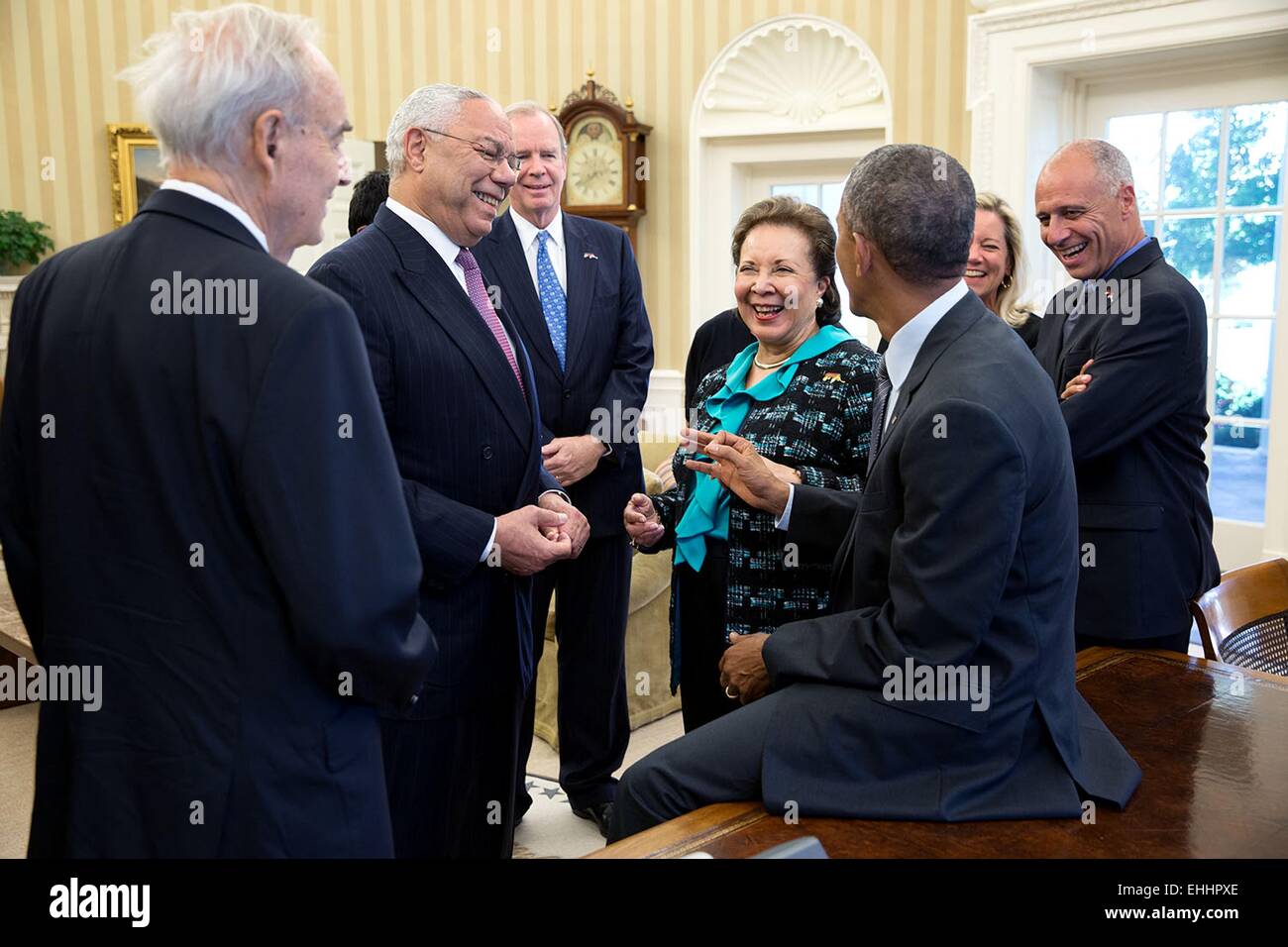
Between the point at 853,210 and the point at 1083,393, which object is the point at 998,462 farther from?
the point at 1083,393

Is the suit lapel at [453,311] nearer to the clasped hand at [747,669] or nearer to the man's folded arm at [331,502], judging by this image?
the clasped hand at [747,669]

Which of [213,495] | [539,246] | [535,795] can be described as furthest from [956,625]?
[535,795]

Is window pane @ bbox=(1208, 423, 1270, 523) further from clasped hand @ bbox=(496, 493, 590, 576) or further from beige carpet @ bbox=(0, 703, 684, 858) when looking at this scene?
clasped hand @ bbox=(496, 493, 590, 576)

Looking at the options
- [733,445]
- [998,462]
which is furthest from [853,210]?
[733,445]

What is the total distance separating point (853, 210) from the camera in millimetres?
1802

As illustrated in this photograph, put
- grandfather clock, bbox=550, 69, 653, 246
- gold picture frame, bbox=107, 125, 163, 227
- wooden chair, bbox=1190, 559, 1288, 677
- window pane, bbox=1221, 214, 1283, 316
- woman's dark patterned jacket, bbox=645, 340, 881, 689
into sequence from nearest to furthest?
woman's dark patterned jacket, bbox=645, 340, 881, 689, wooden chair, bbox=1190, 559, 1288, 677, window pane, bbox=1221, 214, 1283, 316, grandfather clock, bbox=550, 69, 653, 246, gold picture frame, bbox=107, 125, 163, 227

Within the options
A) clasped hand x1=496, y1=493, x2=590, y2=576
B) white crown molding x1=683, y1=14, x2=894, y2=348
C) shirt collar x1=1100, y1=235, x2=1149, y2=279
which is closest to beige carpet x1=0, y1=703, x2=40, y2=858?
clasped hand x1=496, y1=493, x2=590, y2=576

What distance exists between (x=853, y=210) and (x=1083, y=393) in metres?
1.10

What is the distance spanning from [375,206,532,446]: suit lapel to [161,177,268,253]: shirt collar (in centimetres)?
80

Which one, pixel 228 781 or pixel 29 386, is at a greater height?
pixel 29 386

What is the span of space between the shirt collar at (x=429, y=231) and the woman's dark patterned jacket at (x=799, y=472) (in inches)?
30.0

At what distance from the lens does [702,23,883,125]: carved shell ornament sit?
6504 mm

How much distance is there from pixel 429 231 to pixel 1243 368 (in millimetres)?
4530

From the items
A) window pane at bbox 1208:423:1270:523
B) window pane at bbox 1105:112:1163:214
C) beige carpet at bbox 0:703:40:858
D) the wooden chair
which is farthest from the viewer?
window pane at bbox 1105:112:1163:214
